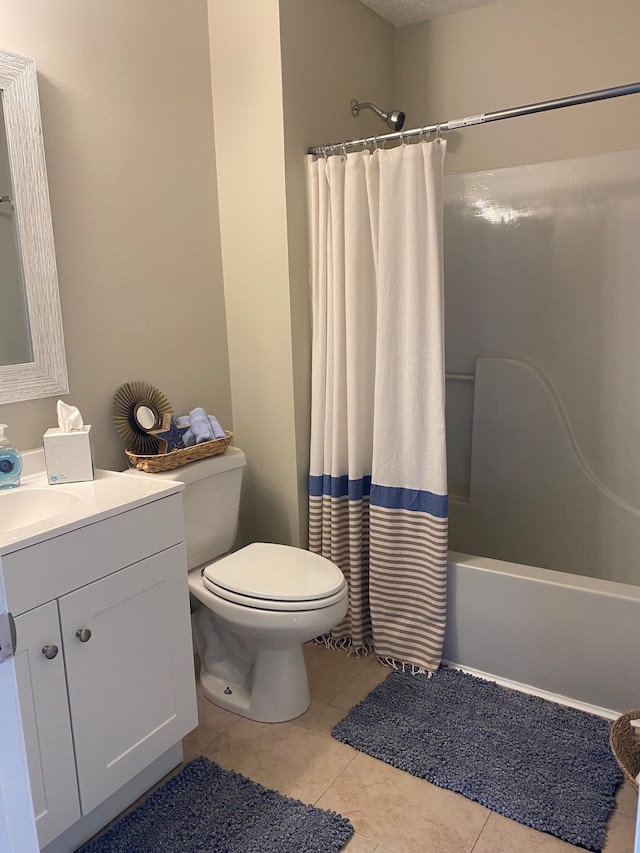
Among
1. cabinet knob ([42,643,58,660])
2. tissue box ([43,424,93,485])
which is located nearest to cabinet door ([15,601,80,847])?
cabinet knob ([42,643,58,660])

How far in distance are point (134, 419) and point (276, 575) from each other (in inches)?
26.0

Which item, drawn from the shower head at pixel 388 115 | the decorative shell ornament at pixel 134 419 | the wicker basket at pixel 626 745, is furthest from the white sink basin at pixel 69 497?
the shower head at pixel 388 115

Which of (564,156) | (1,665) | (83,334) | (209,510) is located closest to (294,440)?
(209,510)

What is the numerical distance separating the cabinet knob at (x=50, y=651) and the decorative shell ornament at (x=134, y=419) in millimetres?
762

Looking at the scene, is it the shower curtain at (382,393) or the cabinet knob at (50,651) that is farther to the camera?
the shower curtain at (382,393)

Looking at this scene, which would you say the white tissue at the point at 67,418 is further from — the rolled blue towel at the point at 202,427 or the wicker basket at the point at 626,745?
the wicker basket at the point at 626,745

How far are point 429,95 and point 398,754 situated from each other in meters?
2.55

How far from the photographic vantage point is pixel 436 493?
2152 millimetres

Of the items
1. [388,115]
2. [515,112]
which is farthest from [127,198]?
[515,112]

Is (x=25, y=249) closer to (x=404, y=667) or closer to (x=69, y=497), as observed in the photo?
(x=69, y=497)

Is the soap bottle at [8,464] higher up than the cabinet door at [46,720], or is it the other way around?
the soap bottle at [8,464]

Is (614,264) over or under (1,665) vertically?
over

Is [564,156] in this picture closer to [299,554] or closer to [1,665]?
[299,554]

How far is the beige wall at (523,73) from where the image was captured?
8.07ft
